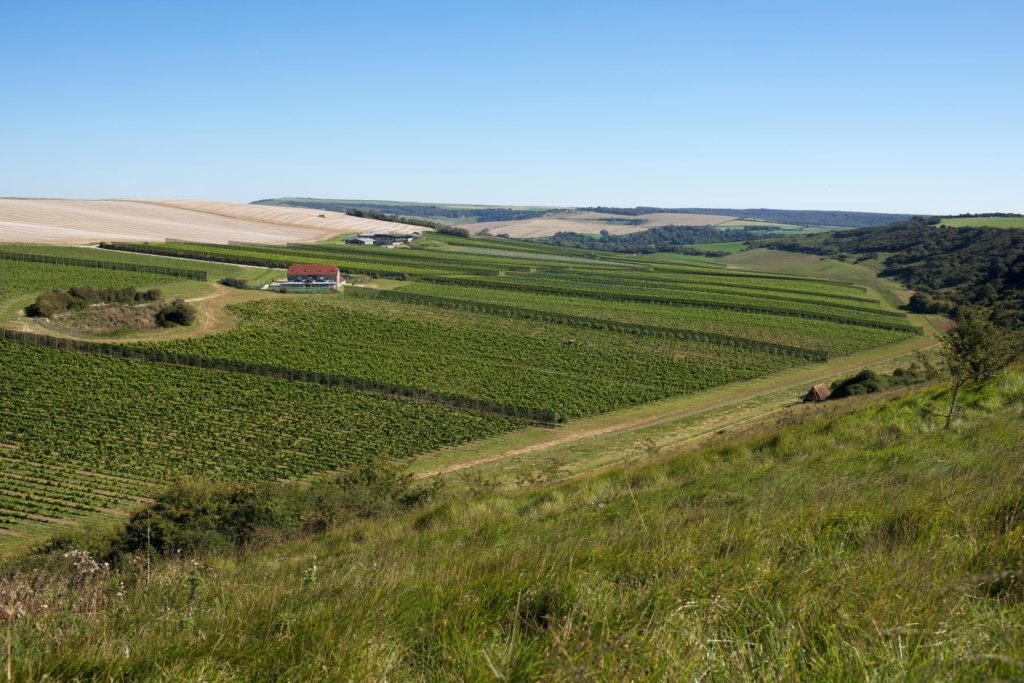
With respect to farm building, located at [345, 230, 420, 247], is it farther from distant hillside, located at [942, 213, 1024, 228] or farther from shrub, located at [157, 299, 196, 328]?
distant hillside, located at [942, 213, 1024, 228]

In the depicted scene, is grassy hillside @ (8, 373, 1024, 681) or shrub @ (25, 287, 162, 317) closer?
grassy hillside @ (8, 373, 1024, 681)

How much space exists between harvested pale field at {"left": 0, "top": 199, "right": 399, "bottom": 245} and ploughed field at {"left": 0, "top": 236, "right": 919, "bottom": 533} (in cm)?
1302

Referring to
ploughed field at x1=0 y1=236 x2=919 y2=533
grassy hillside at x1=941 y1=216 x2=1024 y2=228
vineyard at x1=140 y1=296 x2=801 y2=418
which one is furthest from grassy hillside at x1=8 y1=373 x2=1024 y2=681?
grassy hillside at x1=941 y1=216 x2=1024 y2=228

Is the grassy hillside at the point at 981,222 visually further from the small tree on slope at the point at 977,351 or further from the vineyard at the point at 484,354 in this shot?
the small tree on slope at the point at 977,351

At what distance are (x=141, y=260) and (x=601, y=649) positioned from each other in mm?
107775

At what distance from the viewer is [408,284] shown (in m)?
102

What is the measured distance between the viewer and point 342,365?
2264 inches

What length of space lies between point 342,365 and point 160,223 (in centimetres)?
9780

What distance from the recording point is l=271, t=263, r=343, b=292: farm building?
92.2 m

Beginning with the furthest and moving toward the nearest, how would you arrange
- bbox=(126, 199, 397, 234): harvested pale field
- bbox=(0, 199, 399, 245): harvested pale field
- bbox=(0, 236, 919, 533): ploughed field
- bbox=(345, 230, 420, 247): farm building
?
bbox=(126, 199, 397, 234): harvested pale field, bbox=(345, 230, 420, 247): farm building, bbox=(0, 199, 399, 245): harvested pale field, bbox=(0, 236, 919, 533): ploughed field

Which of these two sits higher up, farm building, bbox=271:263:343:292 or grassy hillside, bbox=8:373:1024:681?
grassy hillside, bbox=8:373:1024:681

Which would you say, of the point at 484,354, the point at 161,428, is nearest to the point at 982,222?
the point at 484,354

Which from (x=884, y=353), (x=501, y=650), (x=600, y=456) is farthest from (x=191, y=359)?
(x=884, y=353)

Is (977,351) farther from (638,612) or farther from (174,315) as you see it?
(174,315)
